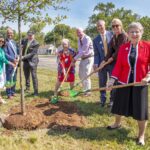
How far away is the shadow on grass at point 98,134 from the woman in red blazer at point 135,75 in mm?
405

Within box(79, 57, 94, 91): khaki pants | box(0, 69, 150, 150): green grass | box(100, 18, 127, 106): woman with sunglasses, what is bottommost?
box(0, 69, 150, 150): green grass

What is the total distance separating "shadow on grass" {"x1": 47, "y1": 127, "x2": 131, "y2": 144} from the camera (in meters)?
5.72

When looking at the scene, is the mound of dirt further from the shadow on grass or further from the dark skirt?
the dark skirt

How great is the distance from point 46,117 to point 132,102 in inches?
76.7

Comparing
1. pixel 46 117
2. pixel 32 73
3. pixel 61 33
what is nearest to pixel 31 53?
pixel 32 73

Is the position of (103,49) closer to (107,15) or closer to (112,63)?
(112,63)

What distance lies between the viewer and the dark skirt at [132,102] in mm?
5434

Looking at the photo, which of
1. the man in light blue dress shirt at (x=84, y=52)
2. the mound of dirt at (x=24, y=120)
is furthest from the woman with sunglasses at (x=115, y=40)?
the mound of dirt at (x=24, y=120)

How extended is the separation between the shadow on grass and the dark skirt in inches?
17.1

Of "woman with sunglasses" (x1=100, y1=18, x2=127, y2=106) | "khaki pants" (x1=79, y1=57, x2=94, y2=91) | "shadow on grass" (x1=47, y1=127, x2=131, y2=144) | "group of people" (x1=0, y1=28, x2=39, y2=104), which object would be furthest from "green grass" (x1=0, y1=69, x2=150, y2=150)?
"group of people" (x1=0, y1=28, x2=39, y2=104)

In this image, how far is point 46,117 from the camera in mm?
6633

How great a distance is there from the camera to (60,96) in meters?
8.88

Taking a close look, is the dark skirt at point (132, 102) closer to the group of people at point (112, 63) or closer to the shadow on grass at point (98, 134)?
the group of people at point (112, 63)

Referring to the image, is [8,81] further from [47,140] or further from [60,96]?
[47,140]
